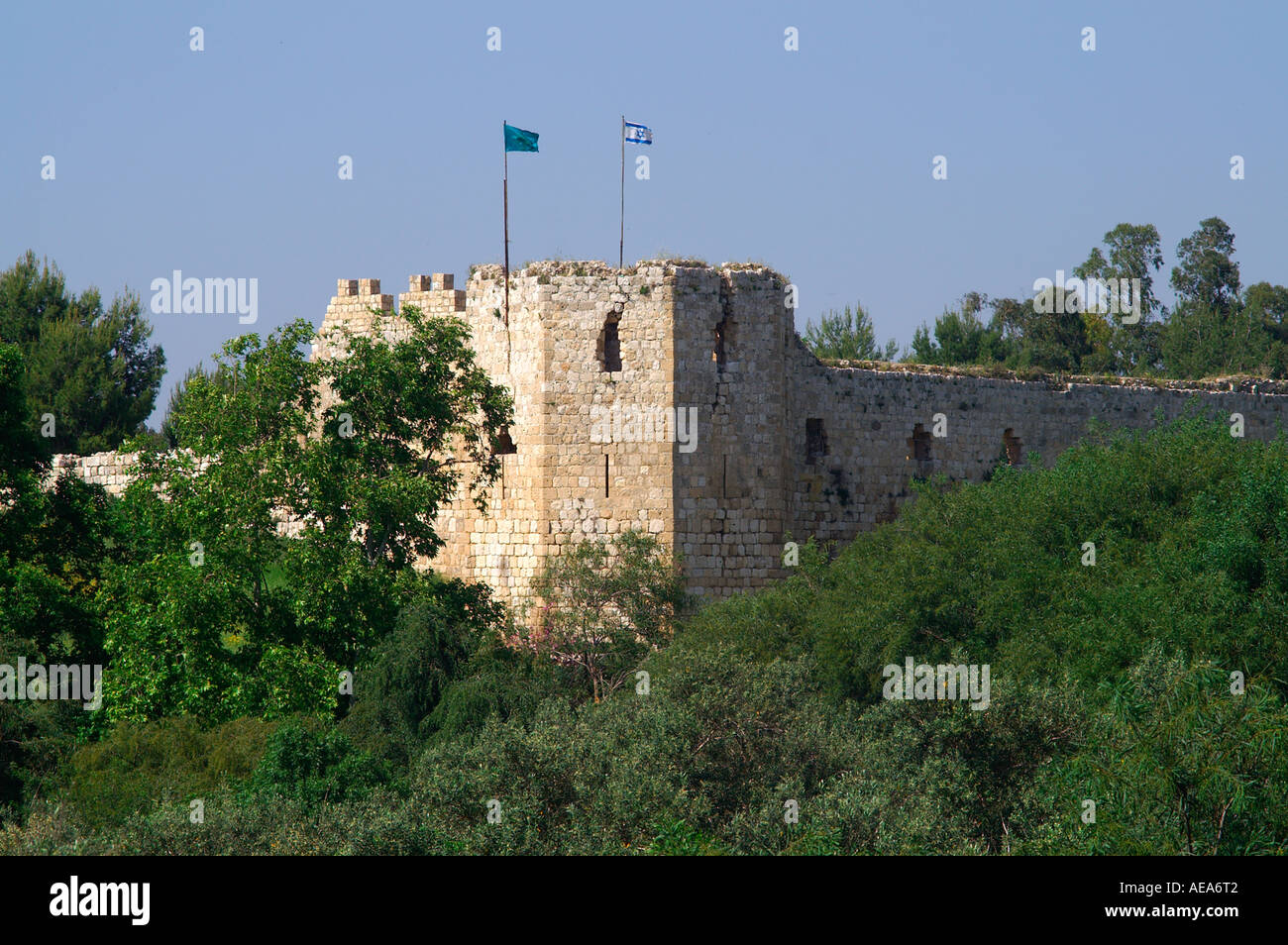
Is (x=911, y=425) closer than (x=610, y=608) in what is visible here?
No

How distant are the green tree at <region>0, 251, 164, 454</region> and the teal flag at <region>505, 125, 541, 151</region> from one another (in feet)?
64.2

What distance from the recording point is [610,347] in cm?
2180


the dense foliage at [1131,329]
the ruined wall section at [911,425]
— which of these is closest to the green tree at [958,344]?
the dense foliage at [1131,329]

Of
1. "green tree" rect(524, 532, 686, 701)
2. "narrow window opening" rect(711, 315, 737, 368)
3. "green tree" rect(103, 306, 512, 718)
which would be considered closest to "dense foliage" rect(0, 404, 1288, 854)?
"green tree" rect(524, 532, 686, 701)

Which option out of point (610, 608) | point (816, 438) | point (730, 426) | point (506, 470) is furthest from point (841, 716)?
point (816, 438)

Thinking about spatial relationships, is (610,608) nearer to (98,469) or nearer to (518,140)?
(518,140)

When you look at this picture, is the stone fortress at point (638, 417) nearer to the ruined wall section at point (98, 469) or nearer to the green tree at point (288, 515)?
the green tree at point (288, 515)

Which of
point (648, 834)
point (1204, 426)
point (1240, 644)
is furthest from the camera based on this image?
point (1204, 426)

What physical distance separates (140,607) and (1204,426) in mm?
13659

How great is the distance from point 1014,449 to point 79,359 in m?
23.9

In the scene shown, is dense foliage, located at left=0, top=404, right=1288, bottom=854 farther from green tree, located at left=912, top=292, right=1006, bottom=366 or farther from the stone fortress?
green tree, located at left=912, top=292, right=1006, bottom=366
